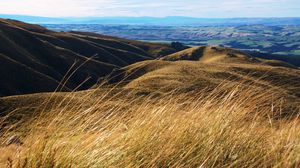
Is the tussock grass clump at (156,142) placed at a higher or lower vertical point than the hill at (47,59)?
higher

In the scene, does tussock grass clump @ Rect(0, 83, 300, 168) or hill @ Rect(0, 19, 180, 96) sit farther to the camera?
hill @ Rect(0, 19, 180, 96)

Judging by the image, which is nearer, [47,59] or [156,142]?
[156,142]

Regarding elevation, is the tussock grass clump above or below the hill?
above

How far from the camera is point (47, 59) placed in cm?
9625

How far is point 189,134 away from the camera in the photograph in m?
4.76

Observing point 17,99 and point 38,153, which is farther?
point 17,99

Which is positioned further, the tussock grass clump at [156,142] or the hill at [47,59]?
the hill at [47,59]

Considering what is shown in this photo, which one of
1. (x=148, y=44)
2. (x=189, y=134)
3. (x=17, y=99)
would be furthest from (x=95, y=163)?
(x=148, y=44)

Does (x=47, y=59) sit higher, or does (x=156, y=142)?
(x=156, y=142)

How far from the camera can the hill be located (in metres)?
73.4

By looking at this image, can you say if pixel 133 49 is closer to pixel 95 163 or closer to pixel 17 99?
pixel 17 99

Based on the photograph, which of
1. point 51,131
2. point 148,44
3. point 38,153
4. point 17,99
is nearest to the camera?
point 38,153

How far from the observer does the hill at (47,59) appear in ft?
241

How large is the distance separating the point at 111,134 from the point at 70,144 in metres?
0.51
